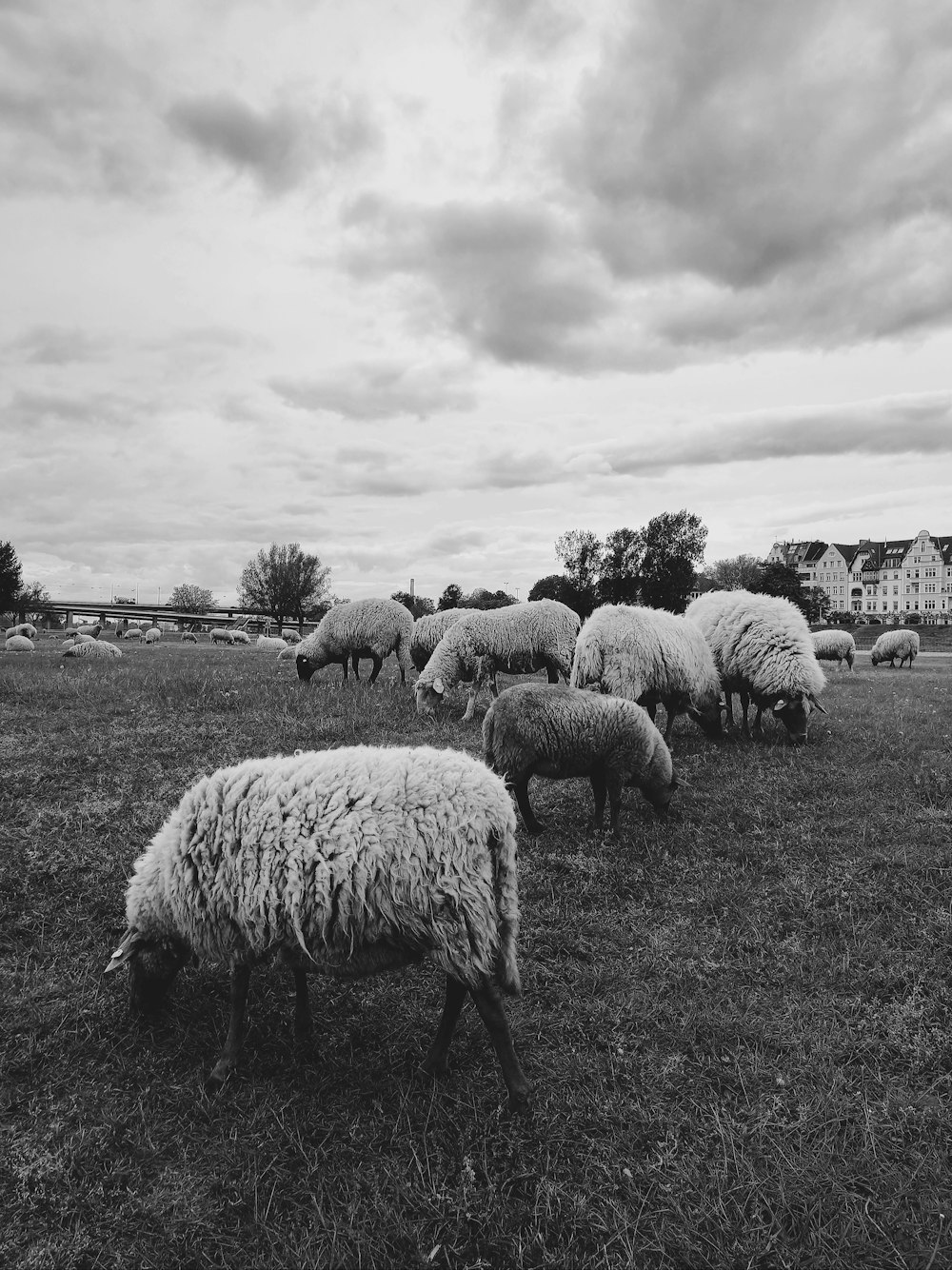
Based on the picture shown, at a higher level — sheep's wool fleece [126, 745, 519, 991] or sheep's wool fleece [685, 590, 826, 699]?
sheep's wool fleece [685, 590, 826, 699]

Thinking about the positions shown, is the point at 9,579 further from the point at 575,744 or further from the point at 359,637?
the point at 575,744

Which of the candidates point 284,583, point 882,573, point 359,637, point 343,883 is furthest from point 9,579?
point 882,573

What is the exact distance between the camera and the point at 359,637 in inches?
683

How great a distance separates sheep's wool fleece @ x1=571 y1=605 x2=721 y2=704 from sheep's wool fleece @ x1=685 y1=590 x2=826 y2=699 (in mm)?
817

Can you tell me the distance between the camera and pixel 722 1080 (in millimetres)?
3867

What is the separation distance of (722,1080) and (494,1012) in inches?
55.2

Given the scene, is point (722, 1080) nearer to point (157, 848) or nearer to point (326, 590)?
point (157, 848)

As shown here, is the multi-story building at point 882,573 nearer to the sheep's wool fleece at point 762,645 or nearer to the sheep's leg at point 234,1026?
the sheep's wool fleece at point 762,645

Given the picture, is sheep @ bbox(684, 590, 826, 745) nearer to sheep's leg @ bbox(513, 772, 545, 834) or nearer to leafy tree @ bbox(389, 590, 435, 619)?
sheep's leg @ bbox(513, 772, 545, 834)

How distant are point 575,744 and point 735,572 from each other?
10706 centimetres

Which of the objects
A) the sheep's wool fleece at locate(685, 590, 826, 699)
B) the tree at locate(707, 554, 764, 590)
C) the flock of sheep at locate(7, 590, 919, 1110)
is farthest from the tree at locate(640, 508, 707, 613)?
the flock of sheep at locate(7, 590, 919, 1110)

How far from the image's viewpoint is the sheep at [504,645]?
13172mm

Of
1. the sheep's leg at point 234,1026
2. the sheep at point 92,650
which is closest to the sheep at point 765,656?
the sheep's leg at point 234,1026

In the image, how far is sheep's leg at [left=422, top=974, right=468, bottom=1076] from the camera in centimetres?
392
